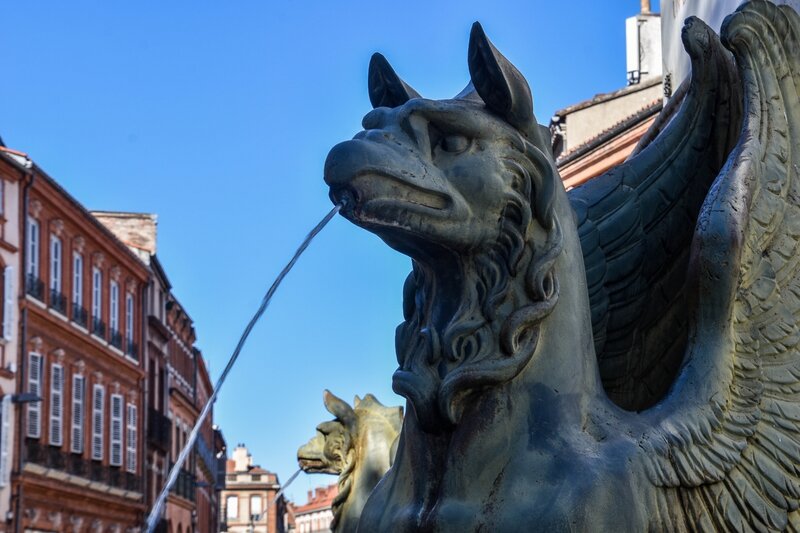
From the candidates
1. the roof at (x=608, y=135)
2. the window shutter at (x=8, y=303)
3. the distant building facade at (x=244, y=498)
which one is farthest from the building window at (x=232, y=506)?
the roof at (x=608, y=135)

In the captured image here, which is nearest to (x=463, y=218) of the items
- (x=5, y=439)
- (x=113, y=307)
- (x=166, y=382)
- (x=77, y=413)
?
(x=5, y=439)

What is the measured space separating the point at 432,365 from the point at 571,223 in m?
0.44

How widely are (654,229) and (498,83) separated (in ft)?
2.32

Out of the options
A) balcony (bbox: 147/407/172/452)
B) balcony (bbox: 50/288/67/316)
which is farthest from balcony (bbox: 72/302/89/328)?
balcony (bbox: 147/407/172/452)

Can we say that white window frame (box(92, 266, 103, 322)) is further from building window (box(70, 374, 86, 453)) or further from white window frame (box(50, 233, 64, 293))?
white window frame (box(50, 233, 64, 293))

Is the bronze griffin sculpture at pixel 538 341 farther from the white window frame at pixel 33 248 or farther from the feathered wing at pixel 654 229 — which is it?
the white window frame at pixel 33 248

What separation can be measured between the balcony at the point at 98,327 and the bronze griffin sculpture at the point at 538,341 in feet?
129

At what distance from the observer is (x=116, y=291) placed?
146 ft

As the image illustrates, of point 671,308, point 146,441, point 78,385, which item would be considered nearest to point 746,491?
point 671,308

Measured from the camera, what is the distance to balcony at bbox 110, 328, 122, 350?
4381cm

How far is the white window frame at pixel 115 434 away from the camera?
42625 mm

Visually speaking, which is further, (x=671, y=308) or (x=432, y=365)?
(x=671, y=308)

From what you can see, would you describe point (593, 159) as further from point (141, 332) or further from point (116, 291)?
point (141, 332)

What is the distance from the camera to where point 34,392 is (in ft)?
115
